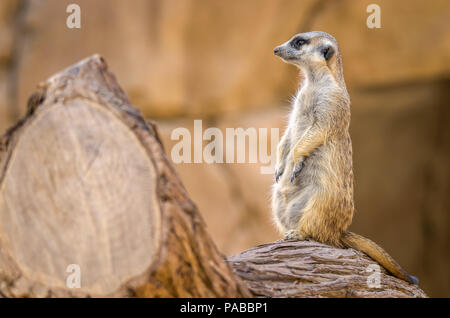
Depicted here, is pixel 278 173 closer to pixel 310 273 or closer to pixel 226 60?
pixel 310 273

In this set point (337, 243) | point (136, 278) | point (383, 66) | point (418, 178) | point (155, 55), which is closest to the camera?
point (136, 278)

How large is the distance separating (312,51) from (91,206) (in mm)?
1510

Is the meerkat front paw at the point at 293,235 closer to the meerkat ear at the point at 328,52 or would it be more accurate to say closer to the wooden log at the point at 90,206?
the meerkat ear at the point at 328,52

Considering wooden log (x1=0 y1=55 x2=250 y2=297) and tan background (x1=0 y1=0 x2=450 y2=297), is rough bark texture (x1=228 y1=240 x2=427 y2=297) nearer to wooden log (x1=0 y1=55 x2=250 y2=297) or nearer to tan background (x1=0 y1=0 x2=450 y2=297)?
wooden log (x1=0 y1=55 x2=250 y2=297)

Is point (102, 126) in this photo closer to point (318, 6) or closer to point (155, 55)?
point (155, 55)

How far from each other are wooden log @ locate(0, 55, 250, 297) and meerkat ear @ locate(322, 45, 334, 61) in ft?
4.29

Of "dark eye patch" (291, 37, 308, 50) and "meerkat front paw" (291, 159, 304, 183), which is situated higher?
"dark eye patch" (291, 37, 308, 50)

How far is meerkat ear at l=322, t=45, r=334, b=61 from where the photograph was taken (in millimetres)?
2709

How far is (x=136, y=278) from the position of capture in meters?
1.57

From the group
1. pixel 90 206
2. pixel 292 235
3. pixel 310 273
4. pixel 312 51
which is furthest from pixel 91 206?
pixel 312 51

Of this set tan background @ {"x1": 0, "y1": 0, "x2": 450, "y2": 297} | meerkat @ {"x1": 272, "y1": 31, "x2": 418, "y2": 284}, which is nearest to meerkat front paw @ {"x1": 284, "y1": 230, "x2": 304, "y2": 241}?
meerkat @ {"x1": 272, "y1": 31, "x2": 418, "y2": 284}

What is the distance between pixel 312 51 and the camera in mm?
2754

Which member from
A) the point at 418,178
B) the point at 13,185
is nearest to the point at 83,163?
the point at 13,185

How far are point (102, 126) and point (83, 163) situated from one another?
4.4 inches
